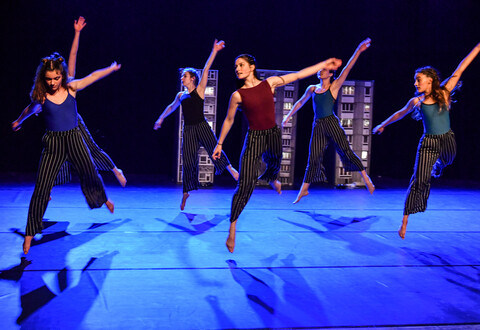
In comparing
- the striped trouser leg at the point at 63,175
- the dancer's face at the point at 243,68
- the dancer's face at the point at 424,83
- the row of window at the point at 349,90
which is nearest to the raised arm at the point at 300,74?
the dancer's face at the point at 243,68

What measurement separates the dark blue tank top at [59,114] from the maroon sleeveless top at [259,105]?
1.33 m

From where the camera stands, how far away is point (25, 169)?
26.9 ft

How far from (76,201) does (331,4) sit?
5460 mm

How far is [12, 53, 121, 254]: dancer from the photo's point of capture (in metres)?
3.53

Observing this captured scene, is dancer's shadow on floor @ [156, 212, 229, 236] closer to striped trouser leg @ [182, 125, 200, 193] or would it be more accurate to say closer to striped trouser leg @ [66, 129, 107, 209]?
striped trouser leg @ [182, 125, 200, 193]

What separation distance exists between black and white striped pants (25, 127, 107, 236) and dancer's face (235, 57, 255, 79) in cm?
137

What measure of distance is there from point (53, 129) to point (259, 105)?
1624mm

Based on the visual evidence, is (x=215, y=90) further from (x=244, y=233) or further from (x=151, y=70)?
(x=244, y=233)

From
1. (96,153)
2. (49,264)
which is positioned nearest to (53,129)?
(96,153)

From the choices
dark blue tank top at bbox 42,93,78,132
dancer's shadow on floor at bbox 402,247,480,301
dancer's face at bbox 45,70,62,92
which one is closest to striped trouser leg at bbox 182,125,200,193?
dark blue tank top at bbox 42,93,78,132

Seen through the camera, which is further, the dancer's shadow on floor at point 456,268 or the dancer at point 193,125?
the dancer at point 193,125

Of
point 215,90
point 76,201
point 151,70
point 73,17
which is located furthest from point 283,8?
point 76,201

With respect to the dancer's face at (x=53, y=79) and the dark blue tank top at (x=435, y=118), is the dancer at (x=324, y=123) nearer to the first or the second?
the dark blue tank top at (x=435, y=118)

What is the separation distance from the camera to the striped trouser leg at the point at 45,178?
11.7 feet
